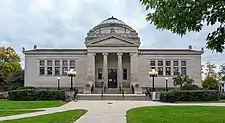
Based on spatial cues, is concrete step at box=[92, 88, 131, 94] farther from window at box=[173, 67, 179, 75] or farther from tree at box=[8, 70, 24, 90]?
tree at box=[8, 70, 24, 90]

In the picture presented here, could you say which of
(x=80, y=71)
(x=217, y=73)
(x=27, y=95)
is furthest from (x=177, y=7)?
(x=217, y=73)

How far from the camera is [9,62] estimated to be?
6969cm

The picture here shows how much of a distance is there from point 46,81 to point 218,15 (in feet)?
177

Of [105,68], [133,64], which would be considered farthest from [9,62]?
[133,64]

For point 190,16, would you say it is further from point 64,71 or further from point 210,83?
point 210,83

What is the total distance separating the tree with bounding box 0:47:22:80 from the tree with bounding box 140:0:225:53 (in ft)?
206

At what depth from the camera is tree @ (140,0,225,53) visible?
6.92m

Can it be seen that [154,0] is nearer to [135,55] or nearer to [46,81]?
[135,55]

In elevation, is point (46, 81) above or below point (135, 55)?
below

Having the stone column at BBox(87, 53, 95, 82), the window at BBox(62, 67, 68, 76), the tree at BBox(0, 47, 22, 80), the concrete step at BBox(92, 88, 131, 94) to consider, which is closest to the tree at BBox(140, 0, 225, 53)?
the concrete step at BBox(92, 88, 131, 94)

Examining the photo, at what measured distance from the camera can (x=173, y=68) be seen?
58.9 meters

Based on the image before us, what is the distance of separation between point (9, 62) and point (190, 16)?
66732 mm

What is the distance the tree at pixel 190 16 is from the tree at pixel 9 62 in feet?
206

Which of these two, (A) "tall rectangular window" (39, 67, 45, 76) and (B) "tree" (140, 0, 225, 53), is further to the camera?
(A) "tall rectangular window" (39, 67, 45, 76)
